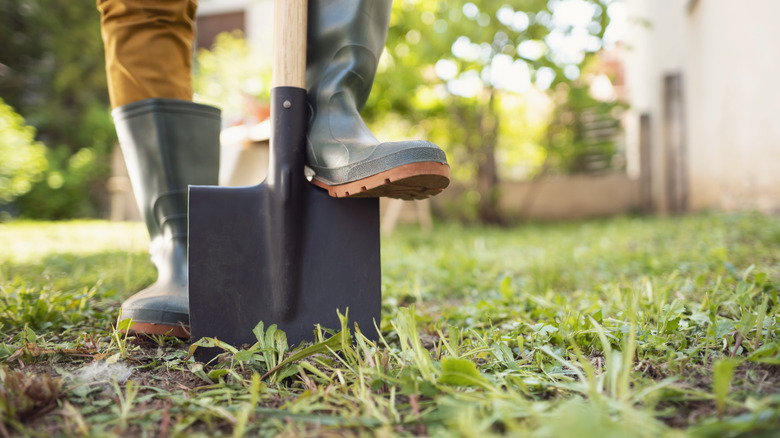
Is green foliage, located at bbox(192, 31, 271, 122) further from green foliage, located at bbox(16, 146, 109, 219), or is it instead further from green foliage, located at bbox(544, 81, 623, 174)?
green foliage, located at bbox(544, 81, 623, 174)

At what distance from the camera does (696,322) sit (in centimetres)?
90

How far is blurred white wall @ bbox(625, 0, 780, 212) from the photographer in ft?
10.4

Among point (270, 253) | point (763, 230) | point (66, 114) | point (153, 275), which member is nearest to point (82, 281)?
point (153, 275)

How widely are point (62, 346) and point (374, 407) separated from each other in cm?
57

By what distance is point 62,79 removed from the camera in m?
8.12

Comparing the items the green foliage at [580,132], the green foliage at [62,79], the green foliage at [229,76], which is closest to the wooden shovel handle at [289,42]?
the green foliage at [580,132]

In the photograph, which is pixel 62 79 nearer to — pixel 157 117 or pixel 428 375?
pixel 157 117

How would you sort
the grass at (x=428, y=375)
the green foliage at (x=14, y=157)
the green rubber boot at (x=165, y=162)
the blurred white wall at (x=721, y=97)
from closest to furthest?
A: 1. the grass at (x=428, y=375)
2. the green rubber boot at (x=165, y=162)
3. the blurred white wall at (x=721, y=97)
4. the green foliage at (x=14, y=157)

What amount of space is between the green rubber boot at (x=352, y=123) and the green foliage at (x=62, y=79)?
25.3 feet

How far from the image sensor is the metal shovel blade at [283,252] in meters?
0.94

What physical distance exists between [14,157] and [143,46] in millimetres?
6031

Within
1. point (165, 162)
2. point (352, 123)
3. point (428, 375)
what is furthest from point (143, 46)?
point (428, 375)

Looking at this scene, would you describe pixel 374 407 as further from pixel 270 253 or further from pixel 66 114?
pixel 66 114

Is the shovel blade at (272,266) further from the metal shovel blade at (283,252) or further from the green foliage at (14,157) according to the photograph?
the green foliage at (14,157)
